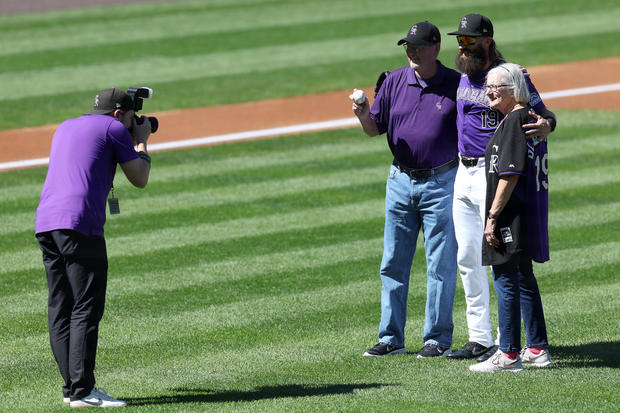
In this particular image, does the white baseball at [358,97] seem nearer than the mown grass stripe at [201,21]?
Yes

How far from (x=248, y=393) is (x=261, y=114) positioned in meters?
11.0

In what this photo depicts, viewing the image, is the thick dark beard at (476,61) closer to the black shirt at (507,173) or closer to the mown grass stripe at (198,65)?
the black shirt at (507,173)

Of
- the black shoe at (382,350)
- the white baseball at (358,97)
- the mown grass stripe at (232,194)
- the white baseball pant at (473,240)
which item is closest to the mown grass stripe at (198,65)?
the mown grass stripe at (232,194)

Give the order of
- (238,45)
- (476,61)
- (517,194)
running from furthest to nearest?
(238,45), (476,61), (517,194)

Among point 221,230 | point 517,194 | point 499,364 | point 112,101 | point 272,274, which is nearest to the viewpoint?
point 112,101

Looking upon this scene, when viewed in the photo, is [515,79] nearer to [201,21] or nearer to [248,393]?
[248,393]

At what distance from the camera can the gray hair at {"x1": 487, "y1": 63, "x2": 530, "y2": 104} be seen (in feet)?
21.0

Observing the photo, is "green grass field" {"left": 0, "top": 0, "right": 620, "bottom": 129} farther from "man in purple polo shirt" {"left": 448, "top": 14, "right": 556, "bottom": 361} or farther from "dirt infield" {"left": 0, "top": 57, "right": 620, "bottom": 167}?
"man in purple polo shirt" {"left": 448, "top": 14, "right": 556, "bottom": 361}

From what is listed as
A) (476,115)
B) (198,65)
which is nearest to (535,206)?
(476,115)

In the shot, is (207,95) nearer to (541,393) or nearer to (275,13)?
(275,13)

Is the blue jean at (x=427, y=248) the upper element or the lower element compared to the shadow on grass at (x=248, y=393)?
upper

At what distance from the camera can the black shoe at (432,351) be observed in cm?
704

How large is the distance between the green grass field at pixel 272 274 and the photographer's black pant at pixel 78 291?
229 millimetres

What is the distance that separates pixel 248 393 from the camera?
6262 mm
